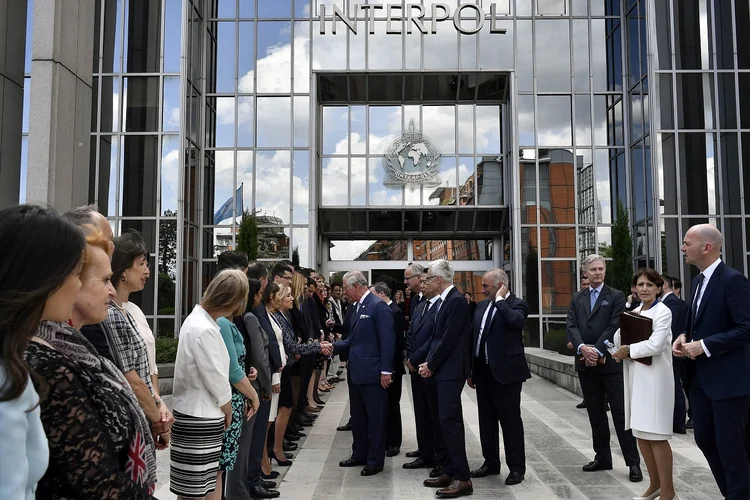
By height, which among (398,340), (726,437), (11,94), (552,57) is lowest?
(726,437)

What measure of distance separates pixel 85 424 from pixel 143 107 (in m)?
19.1

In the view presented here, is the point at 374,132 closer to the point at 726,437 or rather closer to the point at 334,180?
the point at 334,180

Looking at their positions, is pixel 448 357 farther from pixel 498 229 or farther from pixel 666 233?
pixel 498 229

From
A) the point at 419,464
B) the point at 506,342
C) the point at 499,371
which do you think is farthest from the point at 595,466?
the point at 419,464

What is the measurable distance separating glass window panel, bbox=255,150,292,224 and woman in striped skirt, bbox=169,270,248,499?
650 inches

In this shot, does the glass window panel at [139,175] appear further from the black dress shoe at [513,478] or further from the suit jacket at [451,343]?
the black dress shoe at [513,478]

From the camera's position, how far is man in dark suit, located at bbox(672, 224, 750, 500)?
4688 millimetres

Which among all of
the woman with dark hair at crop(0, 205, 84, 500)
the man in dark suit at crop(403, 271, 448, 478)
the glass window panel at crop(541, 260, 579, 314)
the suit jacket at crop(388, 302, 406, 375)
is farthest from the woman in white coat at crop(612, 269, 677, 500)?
the glass window panel at crop(541, 260, 579, 314)

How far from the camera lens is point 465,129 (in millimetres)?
21531

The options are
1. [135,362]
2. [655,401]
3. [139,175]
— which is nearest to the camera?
[135,362]

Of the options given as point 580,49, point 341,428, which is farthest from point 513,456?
point 580,49

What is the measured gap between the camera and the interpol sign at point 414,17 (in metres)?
20.4

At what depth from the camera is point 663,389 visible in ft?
18.4

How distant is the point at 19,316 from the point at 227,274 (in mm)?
3036
